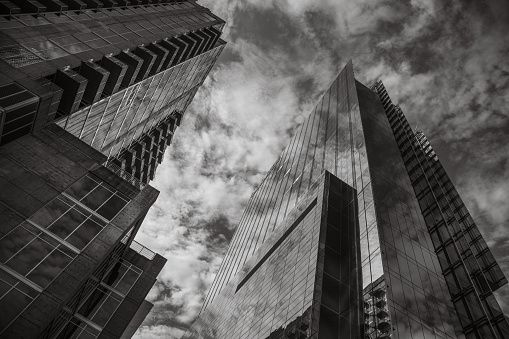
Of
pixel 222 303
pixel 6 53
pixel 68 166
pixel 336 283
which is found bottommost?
pixel 222 303

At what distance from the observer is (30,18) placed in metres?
27.2

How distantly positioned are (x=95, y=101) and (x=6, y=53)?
31.1 ft

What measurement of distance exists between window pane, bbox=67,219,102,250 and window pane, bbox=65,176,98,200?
6.21 ft

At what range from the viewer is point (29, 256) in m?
16.4

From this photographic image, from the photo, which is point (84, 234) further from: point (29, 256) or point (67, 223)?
point (29, 256)

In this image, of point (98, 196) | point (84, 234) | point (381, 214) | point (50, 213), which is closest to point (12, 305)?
point (84, 234)

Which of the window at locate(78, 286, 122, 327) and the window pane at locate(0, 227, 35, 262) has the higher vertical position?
the window pane at locate(0, 227, 35, 262)

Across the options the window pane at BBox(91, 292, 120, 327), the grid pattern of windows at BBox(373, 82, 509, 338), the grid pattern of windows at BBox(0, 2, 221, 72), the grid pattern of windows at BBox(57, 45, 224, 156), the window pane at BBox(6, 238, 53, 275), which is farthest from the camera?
the grid pattern of windows at BBox(57, 45, 224, 156)

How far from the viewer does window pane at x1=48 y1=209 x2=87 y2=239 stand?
18109 mm

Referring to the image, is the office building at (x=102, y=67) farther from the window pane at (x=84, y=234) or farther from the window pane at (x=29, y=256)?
the window pane at (x=84, y=234)

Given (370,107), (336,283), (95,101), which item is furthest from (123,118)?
(370,107)

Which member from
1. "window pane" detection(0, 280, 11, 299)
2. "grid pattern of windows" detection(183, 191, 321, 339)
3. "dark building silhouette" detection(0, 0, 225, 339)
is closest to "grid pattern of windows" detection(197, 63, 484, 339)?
"grid pattern of windows" detection(183, 191, 321, 339)

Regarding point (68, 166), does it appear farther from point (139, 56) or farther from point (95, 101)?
point (139, 56)

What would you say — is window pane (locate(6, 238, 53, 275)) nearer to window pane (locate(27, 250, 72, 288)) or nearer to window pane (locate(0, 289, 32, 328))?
window pane (locate(27, 250, 72, 288))
